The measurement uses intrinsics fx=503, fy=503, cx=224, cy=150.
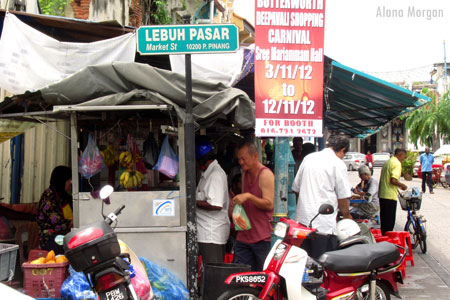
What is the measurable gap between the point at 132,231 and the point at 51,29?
3514 millimetres

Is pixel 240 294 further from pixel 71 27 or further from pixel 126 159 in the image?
pixel 71 27

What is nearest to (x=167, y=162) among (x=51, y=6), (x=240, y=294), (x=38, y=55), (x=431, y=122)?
(x=240, y=294)

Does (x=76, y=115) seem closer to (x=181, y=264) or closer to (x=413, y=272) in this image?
(x=181, y=264)

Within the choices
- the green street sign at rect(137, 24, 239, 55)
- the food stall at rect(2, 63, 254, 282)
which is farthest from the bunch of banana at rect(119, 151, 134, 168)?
Answer: the green street sign at rect(137, 24, 239, 55)

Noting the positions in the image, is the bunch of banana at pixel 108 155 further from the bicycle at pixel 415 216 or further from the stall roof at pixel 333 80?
the bicycle at pixel 415 216

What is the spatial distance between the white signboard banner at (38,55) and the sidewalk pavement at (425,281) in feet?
16.9

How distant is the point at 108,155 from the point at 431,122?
38826mm

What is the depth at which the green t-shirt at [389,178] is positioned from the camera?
9039mm

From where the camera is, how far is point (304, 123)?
17.9 ft

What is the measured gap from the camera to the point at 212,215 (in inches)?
232

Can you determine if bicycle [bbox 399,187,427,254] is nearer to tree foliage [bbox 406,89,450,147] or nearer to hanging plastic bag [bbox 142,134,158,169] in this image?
hanging plastic bag [bbox 142,134,158,169]

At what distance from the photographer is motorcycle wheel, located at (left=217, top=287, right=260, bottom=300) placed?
4.51 meters

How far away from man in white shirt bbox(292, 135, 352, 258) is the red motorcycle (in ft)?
1.62

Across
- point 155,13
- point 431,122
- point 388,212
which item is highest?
point 155,13
